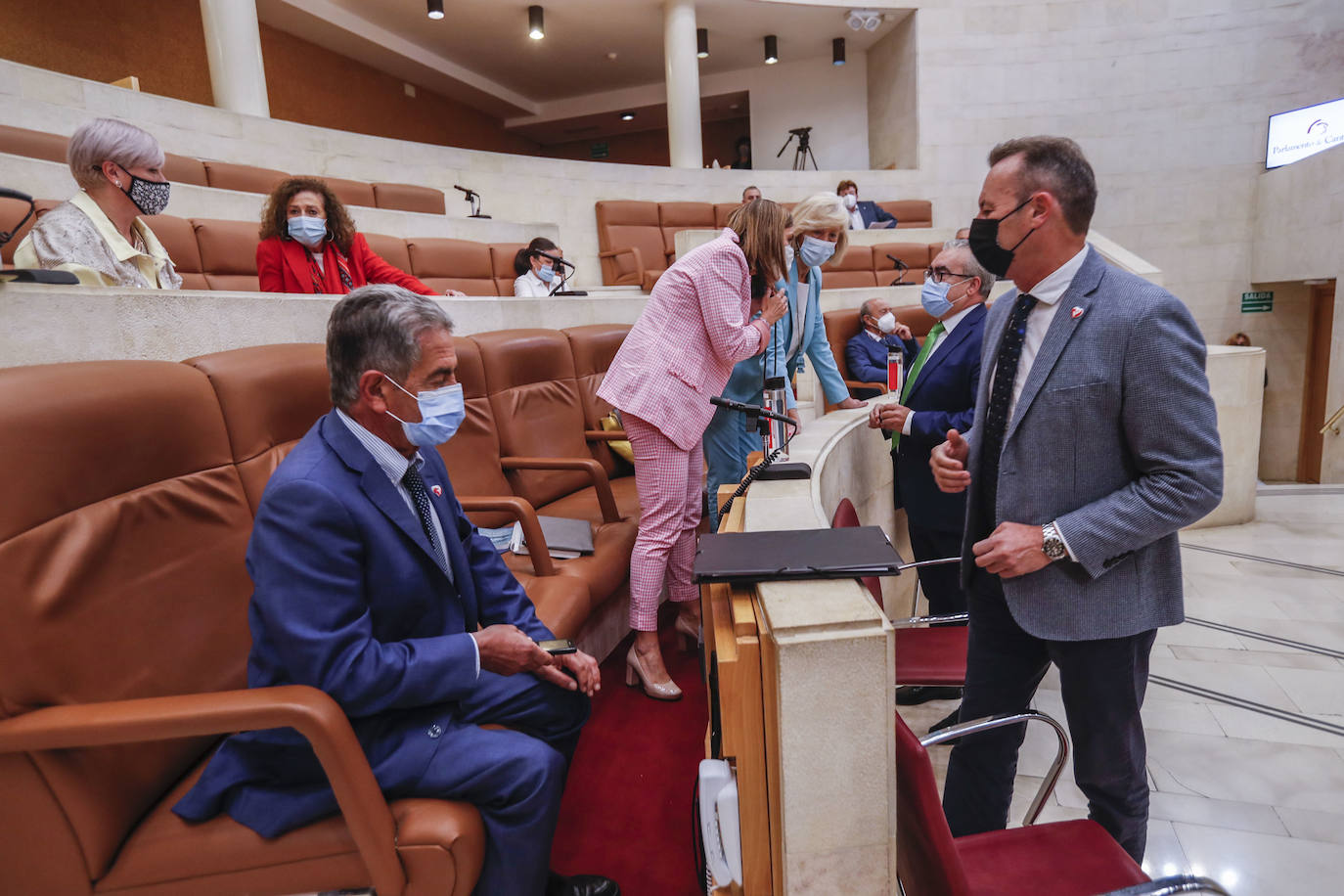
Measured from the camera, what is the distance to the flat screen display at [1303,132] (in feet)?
24.6

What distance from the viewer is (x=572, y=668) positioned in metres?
1.30

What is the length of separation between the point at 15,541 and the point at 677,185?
760cm

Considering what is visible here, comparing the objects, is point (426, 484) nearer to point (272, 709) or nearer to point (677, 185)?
point (272, 709)

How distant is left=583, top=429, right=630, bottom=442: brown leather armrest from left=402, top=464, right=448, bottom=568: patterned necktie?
4.61 ft

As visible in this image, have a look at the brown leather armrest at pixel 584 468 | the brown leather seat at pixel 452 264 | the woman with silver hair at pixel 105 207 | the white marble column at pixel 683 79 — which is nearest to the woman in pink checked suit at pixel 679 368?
the brown leather armrest at pixel 584 468

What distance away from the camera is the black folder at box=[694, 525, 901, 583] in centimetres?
91

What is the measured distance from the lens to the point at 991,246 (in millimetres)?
1235

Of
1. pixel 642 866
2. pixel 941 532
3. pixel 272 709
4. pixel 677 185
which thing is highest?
pixel 677 185

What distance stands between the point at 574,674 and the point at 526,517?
61cm

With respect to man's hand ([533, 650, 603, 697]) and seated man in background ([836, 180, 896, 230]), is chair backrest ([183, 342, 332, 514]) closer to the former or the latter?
man's hand ([533, 650, 603, 697])

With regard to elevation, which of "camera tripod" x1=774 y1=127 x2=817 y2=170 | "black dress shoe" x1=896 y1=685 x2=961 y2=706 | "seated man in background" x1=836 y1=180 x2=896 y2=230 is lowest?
"black dress shoe" x1=896 y1=685 x2=961 y2=706

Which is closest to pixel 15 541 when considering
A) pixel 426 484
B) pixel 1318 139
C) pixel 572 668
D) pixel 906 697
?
pixel 426 484

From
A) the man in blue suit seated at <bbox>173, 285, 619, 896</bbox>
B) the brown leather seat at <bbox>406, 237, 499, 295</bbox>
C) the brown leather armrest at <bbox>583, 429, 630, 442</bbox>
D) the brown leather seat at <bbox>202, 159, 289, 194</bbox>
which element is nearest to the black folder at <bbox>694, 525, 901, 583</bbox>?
the man in blue suit seated at <bbox>173, 285, 619, 896</bbox>

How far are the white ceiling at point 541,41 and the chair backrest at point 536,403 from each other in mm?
6923
